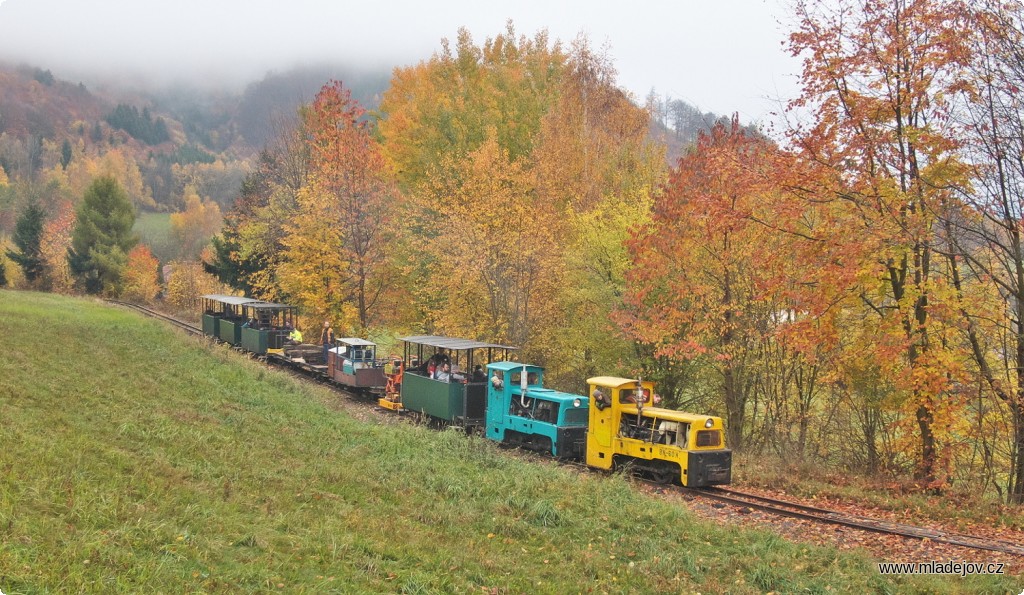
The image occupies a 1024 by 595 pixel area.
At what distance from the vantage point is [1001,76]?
47.6ft

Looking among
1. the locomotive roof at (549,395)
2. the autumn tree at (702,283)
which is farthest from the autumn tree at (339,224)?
the locomotive roof at (549,395)

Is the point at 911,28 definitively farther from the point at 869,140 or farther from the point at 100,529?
the point at 100,529

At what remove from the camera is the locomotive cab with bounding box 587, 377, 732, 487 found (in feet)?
53.0

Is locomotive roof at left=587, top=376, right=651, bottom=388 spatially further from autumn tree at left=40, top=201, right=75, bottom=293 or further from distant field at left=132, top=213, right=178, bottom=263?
distant field at left=132, top=213, right=178, bottom=263

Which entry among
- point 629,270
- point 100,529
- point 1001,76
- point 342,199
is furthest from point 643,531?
point 342,199

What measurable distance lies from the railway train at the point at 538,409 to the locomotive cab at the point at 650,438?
2 centimetres

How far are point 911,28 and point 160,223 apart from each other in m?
131

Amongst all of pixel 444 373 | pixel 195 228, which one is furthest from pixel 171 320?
pixel 195 228

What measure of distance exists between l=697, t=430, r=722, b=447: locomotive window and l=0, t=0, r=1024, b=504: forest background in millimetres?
2924

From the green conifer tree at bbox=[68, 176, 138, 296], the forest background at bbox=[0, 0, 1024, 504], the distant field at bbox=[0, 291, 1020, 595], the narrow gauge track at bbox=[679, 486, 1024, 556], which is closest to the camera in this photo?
the distant field at bbox=[0, 291, 1020, 595]

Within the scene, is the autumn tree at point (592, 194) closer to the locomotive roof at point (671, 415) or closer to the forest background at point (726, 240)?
the forest background at point (726, 240)

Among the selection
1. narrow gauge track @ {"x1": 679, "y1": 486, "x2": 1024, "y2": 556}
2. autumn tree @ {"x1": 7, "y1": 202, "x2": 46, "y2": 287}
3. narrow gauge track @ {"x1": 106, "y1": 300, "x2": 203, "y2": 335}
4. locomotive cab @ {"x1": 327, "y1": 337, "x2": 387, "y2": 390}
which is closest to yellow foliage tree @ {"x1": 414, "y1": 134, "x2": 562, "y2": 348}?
locomotive cab @ {"x1": 327, "y1": 337, "x2": 387, "y2": 390}

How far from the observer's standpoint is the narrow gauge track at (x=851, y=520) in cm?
1226

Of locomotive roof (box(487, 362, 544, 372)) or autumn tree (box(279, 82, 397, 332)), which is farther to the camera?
autumn tree (box(279, 82, 397, 332))
